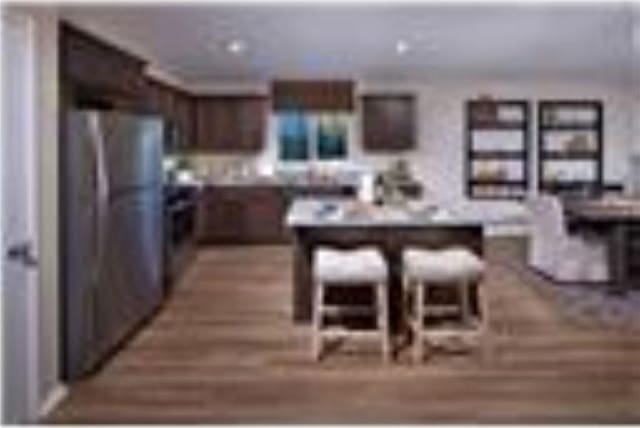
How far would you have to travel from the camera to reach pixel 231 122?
44.8ft

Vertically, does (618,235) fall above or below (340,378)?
above

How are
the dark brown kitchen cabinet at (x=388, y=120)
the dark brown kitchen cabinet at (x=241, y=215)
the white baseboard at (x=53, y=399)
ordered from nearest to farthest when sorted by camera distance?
the white baseboard at (x=53, y=399) < the dark brown kitchen cabinet at (x=241, y=215) < the dark brown kitchen cabinet at (x=388, y=120)

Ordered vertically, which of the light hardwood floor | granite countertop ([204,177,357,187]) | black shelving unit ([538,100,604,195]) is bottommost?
the light hardwood floor

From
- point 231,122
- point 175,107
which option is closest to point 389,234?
point 175,107

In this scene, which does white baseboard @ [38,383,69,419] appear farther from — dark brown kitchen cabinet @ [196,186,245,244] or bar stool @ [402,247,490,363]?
dark brown kitchen cabinet @ [196,186,245,244]

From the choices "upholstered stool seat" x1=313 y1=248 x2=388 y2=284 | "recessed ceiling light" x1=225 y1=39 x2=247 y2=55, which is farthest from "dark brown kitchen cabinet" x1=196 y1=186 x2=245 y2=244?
"upholstered stool seat" x1=313 y1=248 x2=388 y2=284

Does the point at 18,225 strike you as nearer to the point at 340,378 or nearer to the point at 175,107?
the point at 340,378

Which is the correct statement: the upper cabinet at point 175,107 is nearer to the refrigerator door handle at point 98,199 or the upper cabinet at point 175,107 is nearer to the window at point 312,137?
the window at point 312,137

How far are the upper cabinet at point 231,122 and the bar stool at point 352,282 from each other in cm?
692

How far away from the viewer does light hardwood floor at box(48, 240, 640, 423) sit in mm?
5102

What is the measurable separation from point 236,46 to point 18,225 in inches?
220

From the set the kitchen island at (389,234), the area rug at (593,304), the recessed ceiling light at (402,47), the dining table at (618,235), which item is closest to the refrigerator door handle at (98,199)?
the kitchen island at (389,234)

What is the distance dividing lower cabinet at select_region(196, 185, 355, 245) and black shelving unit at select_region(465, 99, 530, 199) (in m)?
2.64

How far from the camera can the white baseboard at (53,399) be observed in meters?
5.06
